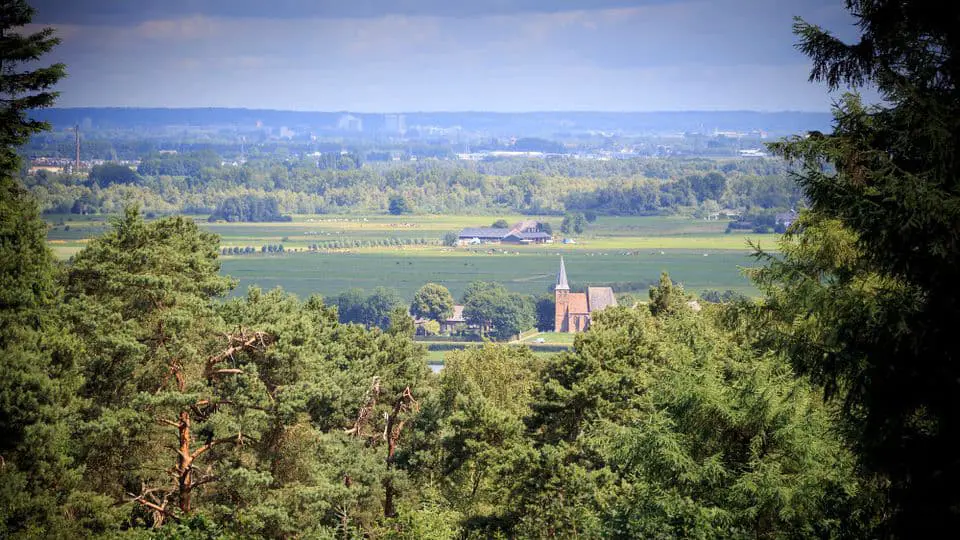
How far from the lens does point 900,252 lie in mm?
7727

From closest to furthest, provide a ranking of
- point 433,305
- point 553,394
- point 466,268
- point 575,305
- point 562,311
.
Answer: point 553,394 < point 575,305 < point 433,305 < point 562,311 < point 466,268

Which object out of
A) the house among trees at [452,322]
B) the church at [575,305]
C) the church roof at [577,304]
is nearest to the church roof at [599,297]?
the church at [575,305]

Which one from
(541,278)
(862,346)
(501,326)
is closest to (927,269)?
(862,346)

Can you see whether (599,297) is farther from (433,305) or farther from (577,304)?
→ (433,305)

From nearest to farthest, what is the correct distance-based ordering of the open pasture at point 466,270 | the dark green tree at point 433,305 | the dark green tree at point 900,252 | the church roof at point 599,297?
1. the dark green tree at point 900,252
2. the church roof at point 599,297
3. the dark green tree at point 433,305
4. the open pasture at point 466,270

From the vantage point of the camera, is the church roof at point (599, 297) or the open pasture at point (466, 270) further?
the open pasture at point (466, 270)

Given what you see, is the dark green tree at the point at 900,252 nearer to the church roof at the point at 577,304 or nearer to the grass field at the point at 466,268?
the church roof at the point at 577,304

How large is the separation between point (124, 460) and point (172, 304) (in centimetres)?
334

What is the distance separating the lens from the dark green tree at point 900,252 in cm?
746

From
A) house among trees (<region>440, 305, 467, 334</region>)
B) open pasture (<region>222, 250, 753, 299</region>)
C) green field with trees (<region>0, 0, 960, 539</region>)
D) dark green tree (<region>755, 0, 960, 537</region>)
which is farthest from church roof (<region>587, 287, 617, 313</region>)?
dark green tree (<region>755, 0, 960, 537</region>)

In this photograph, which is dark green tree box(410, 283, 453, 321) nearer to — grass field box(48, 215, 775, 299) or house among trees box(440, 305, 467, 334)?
house among trees box(440, 305, 467, 334)

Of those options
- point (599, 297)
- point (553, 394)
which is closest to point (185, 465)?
point (553, 394)

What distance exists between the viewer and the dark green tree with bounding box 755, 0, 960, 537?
7.46m

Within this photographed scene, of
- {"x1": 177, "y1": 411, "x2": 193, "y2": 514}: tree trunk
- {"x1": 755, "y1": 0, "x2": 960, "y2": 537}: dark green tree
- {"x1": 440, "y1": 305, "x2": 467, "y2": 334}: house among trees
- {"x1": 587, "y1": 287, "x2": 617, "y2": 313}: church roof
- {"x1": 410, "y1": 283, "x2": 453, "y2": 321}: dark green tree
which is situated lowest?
{"x1": 440, "y1": 305, "x2": 467, "y2": 334}: house among trees
